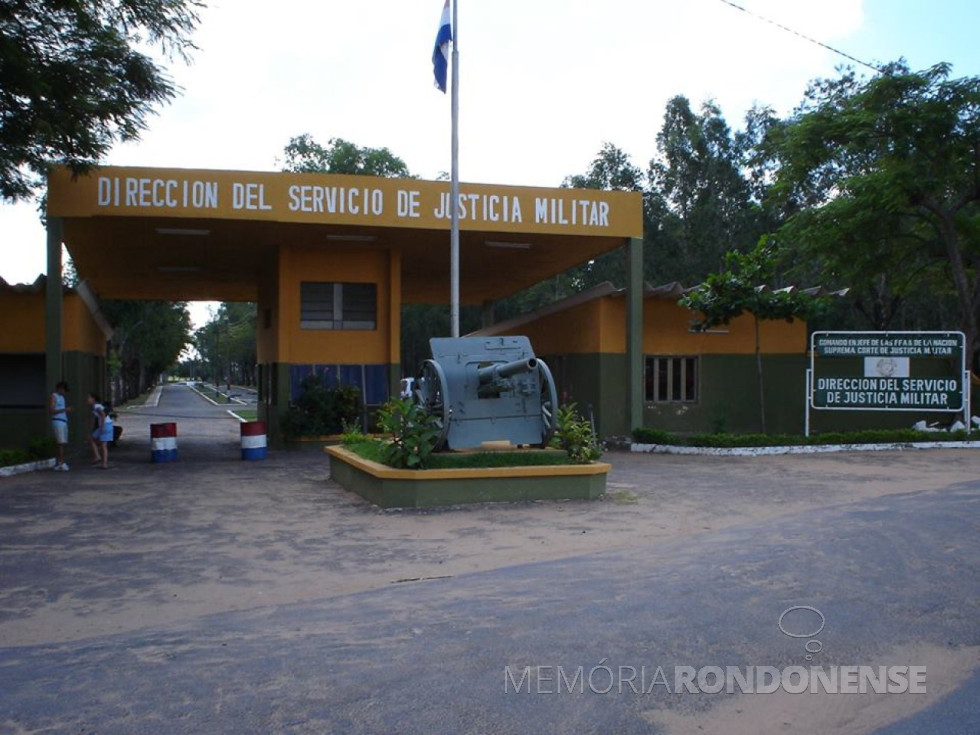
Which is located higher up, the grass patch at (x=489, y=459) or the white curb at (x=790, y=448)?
the grass patch at (x=489, y=459)

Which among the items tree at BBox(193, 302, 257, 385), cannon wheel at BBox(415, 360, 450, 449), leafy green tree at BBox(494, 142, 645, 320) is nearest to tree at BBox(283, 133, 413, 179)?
leafy green tree at BBox(494, 142, 645, 320)

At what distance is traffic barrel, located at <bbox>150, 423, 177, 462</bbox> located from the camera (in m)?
18.0

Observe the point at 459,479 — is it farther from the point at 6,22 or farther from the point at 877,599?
the point at 6,22

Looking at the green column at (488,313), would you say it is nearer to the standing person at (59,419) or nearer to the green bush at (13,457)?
the standing person at (59,419)

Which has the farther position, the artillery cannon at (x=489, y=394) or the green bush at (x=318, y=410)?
the green bush at (x=318, y=410)

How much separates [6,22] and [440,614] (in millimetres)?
11743

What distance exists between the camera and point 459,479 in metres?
11.9

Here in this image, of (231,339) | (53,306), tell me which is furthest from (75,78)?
(231,339)

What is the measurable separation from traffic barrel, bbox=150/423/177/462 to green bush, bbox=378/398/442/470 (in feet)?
24.8

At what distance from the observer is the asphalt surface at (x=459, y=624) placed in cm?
477

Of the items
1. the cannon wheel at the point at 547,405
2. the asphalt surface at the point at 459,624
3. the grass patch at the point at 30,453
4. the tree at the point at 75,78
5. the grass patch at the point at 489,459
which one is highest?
the tree at the point at 75,78

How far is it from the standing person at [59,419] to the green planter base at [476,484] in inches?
256

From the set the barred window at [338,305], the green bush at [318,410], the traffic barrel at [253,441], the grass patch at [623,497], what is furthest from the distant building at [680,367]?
the grass patch at [623,497]

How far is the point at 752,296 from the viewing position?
62.1 ft
